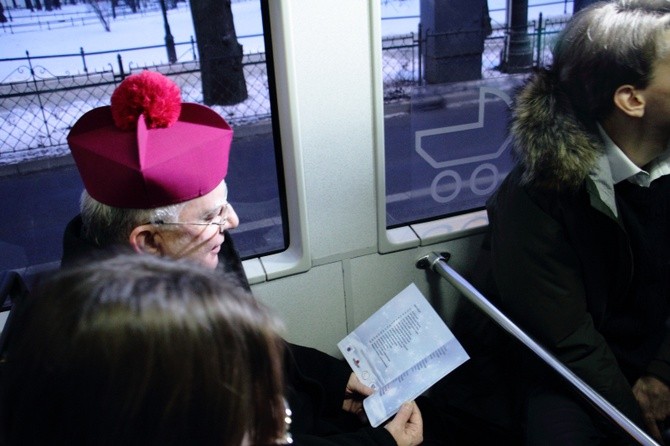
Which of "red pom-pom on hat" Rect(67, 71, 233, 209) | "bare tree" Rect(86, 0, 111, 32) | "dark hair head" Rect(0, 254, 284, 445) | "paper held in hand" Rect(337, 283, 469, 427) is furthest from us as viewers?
"paper held in hand" Rect(337, 283, 469, 427)

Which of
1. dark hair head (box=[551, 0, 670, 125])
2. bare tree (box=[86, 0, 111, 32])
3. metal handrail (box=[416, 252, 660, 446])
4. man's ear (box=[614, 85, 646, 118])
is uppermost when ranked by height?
bare tree (box=[86, 0, 111, 32])

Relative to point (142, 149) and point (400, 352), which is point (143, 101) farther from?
point (400, 352)

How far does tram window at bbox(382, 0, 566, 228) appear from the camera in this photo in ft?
5.71

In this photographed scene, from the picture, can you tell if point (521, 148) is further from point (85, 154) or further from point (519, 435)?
point (85, 154)

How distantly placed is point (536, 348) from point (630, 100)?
2.22 ft

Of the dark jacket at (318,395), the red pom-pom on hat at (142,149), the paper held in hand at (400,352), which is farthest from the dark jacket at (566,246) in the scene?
the red pom-pom on hat at (142,149)

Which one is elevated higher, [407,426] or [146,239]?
[146,239]

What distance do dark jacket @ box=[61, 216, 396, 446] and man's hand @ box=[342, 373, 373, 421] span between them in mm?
20

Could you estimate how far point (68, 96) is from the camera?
1516 mm

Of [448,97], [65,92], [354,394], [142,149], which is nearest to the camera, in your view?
[142,149]

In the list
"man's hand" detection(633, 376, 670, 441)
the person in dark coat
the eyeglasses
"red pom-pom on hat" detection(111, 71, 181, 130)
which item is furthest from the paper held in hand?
"red pom-pom on hat" detection(111, 71, 181, 130)

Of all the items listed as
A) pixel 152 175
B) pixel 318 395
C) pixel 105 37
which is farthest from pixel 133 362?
pixel 105 37

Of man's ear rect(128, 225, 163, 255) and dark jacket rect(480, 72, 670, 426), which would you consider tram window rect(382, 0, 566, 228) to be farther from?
man's ear rect(128, 225, 163, 255)

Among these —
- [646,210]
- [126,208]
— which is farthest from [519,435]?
[126,208]
